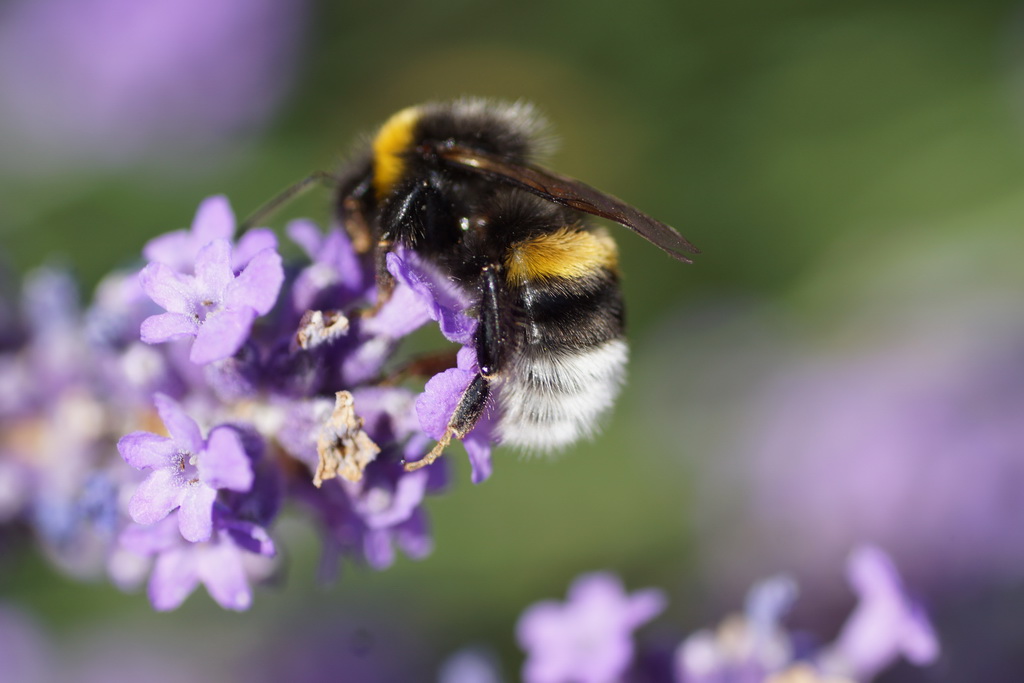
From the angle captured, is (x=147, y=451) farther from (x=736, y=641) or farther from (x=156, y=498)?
(x=736, y=641)

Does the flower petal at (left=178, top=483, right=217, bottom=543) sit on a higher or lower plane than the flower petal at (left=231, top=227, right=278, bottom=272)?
lower

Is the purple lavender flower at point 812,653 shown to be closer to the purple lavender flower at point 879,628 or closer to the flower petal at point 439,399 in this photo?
the purple lavender flower at point 879,628

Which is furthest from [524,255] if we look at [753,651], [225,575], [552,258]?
[753,651]

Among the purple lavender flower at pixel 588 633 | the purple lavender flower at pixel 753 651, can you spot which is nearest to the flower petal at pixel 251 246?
the purple lavender flower at pixel 588 633

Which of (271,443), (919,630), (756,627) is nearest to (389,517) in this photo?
(271,443)

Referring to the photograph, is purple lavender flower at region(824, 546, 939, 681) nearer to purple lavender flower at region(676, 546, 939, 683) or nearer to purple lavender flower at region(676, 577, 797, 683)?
purple lavender flower at region(676, 546, 939, 683)

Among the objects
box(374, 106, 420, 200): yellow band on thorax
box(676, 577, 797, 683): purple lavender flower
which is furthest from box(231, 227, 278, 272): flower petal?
box(676, 577, 797, 683): purple lavender flower

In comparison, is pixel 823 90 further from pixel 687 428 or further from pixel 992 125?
pixel 687 428
